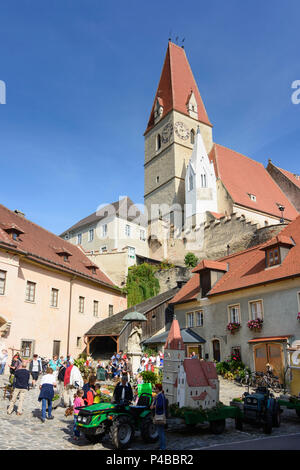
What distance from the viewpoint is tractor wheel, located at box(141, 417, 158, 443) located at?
8617 mm

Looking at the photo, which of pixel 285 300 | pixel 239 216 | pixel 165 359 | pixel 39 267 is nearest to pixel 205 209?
pixel 239 216

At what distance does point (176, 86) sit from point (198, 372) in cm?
5778

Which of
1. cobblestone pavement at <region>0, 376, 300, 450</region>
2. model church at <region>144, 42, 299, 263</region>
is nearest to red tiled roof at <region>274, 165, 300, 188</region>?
model church at <region>144, 42, 299, 263</region>

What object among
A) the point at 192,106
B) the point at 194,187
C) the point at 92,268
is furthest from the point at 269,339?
the point at 192,106

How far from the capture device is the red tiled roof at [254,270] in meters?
18.4

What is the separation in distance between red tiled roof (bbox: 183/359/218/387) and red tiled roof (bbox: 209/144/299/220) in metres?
35.1

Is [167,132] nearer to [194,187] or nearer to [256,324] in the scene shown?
[194,187]

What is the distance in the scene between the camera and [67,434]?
921cm

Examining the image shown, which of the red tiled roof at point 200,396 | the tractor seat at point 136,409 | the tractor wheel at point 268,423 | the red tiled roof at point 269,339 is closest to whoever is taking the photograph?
the tractor seat at point 136,409

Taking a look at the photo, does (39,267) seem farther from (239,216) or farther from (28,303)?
(239,216)

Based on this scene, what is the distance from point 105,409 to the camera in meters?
8.40

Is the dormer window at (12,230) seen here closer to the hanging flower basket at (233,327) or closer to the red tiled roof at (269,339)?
the hanging flower basket at (233,327)

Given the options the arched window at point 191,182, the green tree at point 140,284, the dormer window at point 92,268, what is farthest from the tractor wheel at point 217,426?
the arched window at point 191,182

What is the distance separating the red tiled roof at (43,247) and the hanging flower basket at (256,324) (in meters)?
13.4
